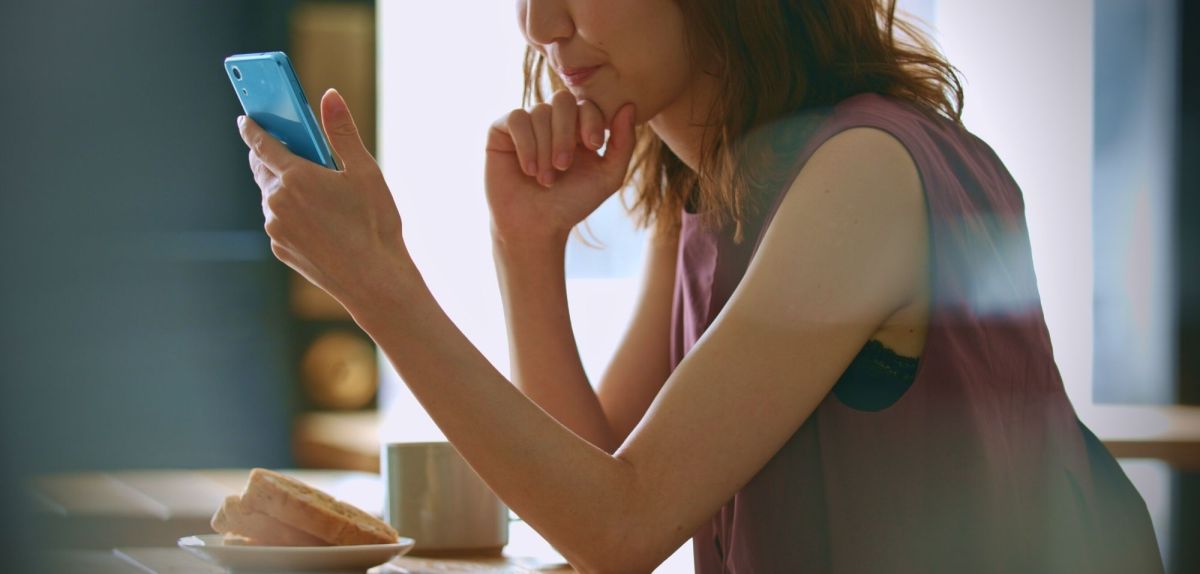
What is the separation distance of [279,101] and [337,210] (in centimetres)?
6

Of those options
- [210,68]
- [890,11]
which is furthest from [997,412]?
[210,68]

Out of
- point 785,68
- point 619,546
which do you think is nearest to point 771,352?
point 619,546

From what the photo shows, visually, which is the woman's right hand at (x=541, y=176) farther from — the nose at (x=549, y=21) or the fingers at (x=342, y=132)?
the fingers at (x=342, y=132)

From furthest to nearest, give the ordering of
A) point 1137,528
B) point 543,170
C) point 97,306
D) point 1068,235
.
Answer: point 543,170 → point 1137,528 → point 1068,235 → point 97,306

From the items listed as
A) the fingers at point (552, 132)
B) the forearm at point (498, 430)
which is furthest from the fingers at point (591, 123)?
the forearm at point (498, 430)

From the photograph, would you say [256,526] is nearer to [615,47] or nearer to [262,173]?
[262,173]

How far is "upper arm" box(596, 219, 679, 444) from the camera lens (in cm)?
92

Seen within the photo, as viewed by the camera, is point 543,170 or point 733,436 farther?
point 543,170

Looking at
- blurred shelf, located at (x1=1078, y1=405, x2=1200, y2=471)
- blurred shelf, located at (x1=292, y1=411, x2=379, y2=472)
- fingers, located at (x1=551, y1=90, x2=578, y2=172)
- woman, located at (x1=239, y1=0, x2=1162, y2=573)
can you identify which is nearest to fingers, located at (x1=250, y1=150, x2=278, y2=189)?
woman, located at (x1=239, y1=0, x2=1162, y2=573)

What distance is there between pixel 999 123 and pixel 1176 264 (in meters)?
0.43

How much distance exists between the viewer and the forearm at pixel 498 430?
0.55 meters

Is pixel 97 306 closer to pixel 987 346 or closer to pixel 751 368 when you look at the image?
pixel 751 368

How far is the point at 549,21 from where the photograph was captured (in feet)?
2.35

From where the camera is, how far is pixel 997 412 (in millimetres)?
628
